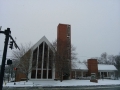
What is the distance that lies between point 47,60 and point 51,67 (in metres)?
2.34

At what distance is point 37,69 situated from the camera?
37938 millimetres

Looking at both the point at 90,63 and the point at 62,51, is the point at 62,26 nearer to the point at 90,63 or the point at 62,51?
the point at 62,51

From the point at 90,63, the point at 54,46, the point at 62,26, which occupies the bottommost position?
the point at 90,63

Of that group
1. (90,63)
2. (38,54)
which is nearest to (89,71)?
(90,63)

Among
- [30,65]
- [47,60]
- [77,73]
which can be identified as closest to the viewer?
[30,65]

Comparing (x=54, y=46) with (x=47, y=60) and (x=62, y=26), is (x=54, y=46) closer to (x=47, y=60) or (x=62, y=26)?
(x=47, y=60)

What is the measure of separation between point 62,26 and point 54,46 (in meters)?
9.15

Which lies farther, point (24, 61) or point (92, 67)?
point (92, 67)

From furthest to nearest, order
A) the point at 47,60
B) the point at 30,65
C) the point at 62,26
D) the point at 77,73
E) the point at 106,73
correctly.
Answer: the point at 106,73 < the point at 77,73 < the point at 62,26 < the point at 47,60 < the point at 30,65

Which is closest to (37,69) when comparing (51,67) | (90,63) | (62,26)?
(51,67)

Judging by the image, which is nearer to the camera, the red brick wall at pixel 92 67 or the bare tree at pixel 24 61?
the bare tree at pixel 24 61

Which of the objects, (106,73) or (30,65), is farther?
(106,73)

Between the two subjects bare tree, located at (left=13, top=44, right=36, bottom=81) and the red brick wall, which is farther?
the red brick wall

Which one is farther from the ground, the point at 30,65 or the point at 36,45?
the point at 36,45
